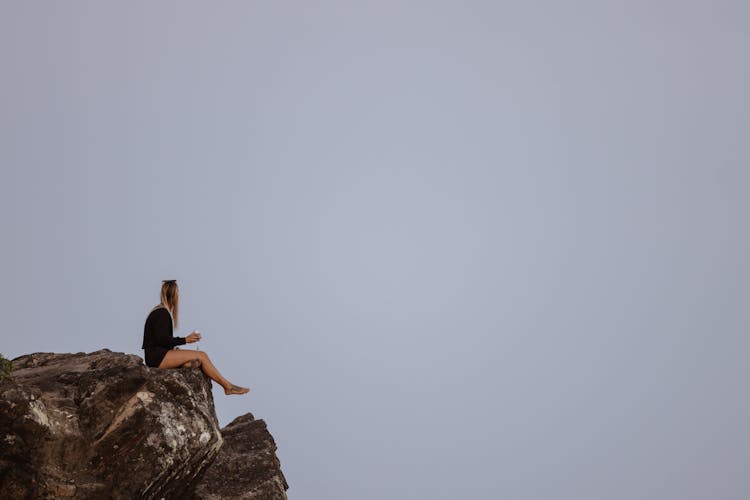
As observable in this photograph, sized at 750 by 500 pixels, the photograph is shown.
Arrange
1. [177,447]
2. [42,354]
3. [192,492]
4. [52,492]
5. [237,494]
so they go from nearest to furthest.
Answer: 1. [52,492]
2. [177,447]
3. [192,492]
4. [237,494]
5. [42,354]

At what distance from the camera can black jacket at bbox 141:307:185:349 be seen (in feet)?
64.4

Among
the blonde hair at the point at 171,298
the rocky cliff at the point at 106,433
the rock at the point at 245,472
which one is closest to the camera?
the rocky cliff at the point at 106,433

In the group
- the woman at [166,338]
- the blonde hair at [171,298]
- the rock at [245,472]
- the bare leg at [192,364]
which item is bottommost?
the rock at [245,472]

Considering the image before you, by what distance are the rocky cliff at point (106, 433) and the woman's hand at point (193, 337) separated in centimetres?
79

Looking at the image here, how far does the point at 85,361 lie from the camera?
73.2ft

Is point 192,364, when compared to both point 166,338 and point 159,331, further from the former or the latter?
point 159,331

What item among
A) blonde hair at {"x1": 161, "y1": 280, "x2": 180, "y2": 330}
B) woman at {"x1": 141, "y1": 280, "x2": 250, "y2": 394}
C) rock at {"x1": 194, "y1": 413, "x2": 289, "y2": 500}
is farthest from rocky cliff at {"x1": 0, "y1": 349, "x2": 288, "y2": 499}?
blonde hair at {"x1": 161, "y1": 280, "x2": 180, "y2": 330}

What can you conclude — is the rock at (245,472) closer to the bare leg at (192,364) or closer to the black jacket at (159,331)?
the bare leg at (192,364)

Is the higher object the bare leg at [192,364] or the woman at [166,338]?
the woman at [166,338]

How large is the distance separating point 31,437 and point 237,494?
257 inches

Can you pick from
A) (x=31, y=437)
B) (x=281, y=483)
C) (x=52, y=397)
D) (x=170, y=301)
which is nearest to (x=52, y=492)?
(x=31, y=437)

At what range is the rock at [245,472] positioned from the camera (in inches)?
831

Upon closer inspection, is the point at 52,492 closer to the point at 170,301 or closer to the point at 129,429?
the point at 129,429

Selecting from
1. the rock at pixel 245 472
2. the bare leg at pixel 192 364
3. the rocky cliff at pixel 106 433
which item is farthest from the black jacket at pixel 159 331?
the rock at pixel 245 472
